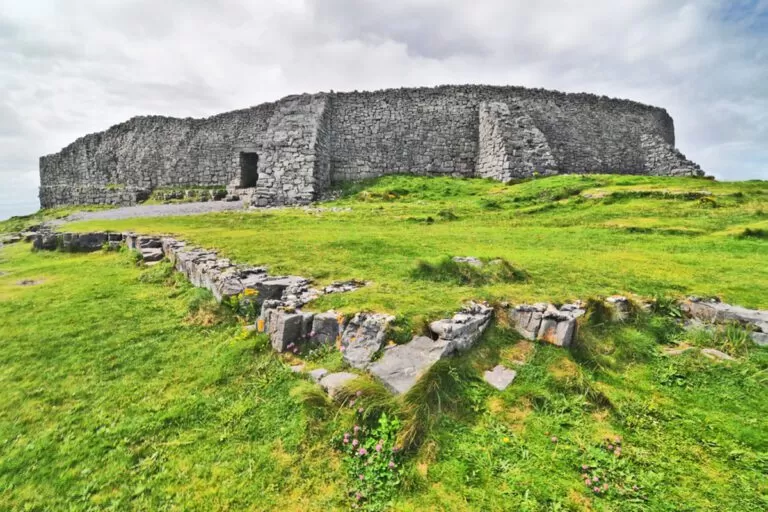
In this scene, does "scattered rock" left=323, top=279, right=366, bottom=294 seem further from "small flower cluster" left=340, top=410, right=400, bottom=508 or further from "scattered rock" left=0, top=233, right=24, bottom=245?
"scattered rock" left=0, top=233, right=24, bottom=245

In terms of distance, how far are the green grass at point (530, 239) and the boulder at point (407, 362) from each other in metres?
0.64

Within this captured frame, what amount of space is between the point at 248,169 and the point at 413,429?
91.0 ft

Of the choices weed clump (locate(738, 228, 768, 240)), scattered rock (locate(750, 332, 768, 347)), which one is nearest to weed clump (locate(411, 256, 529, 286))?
scattered rock (locate(750, 332, 768, 347))

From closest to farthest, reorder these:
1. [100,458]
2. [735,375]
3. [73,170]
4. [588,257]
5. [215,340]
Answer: [100,458], [735,375], [215,340], [588,257], [73,170]

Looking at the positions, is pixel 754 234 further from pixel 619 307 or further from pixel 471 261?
pixel 471 261

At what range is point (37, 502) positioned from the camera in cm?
334

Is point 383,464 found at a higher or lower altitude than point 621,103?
lower

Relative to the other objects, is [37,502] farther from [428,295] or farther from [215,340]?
[428,295]

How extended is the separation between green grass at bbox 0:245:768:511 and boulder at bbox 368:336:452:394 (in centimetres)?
15

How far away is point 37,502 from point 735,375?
7.07 metres

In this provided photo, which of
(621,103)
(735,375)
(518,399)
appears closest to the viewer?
(518,399)

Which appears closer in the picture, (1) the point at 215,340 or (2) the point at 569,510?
(2) the point at 569,510

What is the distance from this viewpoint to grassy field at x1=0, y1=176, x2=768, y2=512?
320 centimetres

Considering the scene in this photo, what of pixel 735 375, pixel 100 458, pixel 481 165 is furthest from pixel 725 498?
pixel 481 165
